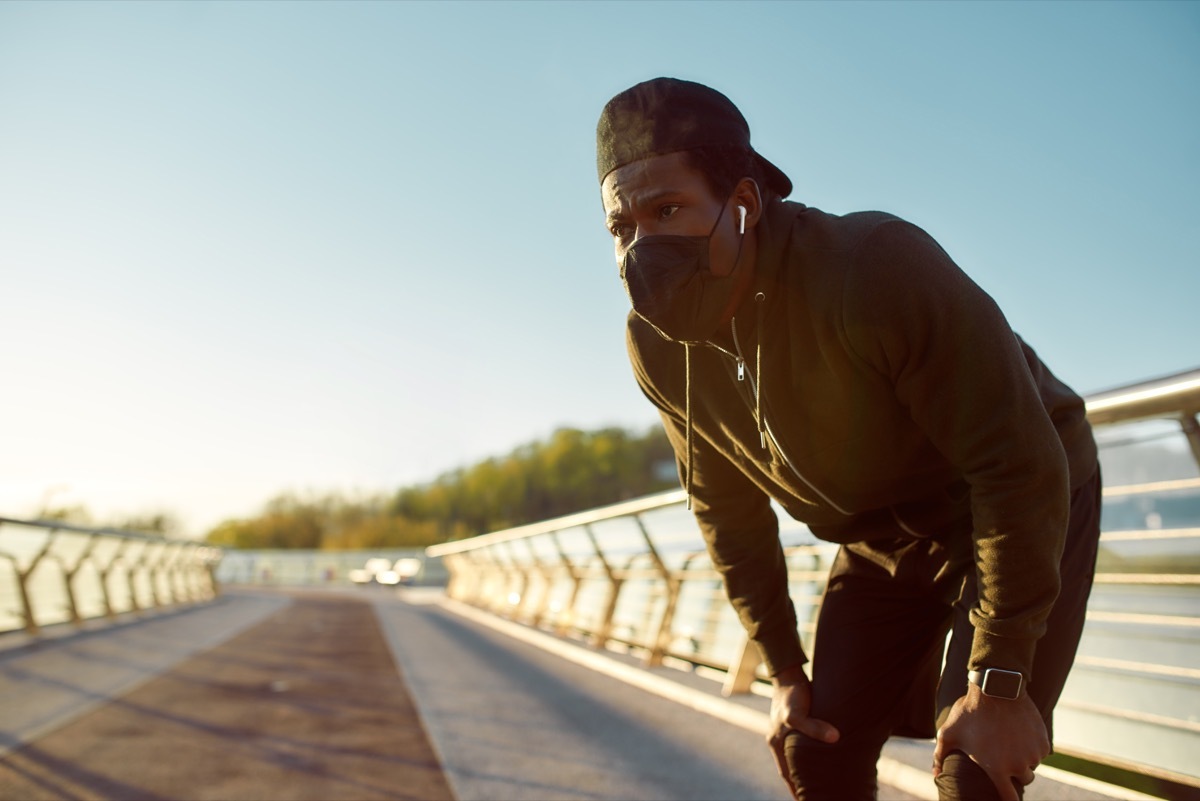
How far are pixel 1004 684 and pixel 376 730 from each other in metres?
4.29

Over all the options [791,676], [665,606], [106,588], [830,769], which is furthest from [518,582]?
[830,769]

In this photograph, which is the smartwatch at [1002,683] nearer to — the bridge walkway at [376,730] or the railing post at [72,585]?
the bridge walkway at [376,730]

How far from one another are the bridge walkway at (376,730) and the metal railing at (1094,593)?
1.68 ft

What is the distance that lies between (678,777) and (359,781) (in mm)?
1303

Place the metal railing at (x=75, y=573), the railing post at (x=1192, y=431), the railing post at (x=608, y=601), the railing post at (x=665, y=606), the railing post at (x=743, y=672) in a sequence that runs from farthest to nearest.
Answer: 1. the metal railing at (x=75, y=573)
2. the railing post at (x=608, y=601)
3. the railing post at (x=665, y=606)
4. the railing post at (x=743, y=672)
5. the railing post at (x=1192, y=431)

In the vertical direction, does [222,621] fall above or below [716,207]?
below

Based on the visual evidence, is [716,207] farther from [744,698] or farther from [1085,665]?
[744,698]

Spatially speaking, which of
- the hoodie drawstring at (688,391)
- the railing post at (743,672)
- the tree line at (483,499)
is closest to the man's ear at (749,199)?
the hoodie drawstring at (688,391)

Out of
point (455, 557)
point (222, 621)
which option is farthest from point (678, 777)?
point (455, 557)

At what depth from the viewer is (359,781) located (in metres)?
3.88

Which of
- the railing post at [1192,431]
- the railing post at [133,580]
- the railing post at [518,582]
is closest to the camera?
the railing post at [1192,431]

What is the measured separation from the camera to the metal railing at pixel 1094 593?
275cm

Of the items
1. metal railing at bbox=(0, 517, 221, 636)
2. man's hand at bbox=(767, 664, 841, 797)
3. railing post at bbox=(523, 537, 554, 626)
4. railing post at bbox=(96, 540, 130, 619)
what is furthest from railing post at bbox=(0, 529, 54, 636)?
man's hand at bbox=(767, 664, 841, 797)

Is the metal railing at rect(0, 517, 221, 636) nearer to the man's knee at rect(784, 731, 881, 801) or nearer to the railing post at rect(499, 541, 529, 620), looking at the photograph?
the railing post at rect(499, 541, 529, 620)
